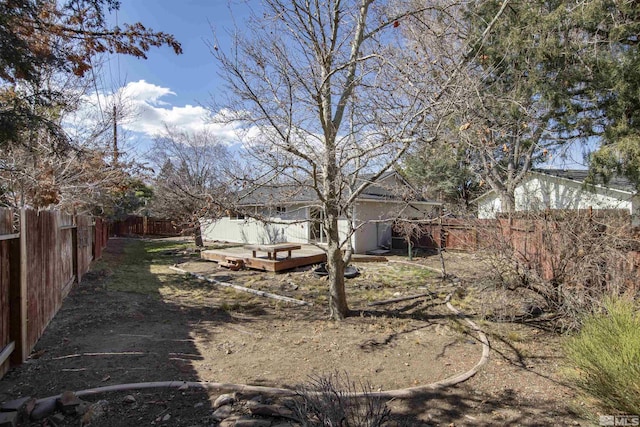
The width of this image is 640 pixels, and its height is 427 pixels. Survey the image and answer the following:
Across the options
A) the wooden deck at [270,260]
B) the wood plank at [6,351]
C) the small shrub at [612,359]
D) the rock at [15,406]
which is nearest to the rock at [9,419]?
the rock at [15,406]

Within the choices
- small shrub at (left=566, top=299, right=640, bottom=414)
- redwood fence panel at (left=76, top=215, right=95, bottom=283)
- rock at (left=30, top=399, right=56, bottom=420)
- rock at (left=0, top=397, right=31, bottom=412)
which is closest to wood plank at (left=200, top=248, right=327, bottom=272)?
redwood fence panel at (left=76, top=215, right=95, bottom=283)

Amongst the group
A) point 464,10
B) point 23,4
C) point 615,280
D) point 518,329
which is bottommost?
point 518,329

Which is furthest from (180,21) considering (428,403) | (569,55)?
(569,55)

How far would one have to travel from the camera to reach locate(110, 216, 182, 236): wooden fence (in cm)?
3116

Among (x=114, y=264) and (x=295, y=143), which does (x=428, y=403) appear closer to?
(x=295, y=143)

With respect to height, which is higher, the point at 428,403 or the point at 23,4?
the point at 23,4

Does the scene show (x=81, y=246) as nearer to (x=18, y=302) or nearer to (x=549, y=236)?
(x=18, y=302)

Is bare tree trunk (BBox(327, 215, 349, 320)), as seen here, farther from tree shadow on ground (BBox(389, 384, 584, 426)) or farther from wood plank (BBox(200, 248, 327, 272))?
wood plank (BBox(200, 248, 327, 272))

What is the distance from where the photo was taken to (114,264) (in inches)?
496

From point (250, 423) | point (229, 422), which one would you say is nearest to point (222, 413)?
point (229, 422)

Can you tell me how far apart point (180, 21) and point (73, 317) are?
555 cm

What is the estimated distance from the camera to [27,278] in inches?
169

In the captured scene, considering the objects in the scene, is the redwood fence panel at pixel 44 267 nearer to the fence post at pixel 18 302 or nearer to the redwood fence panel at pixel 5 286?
the fence post at pixel 18 302
